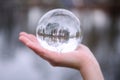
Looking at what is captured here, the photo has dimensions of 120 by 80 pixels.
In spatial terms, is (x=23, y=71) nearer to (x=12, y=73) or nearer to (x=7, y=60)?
(x=12, y=73)

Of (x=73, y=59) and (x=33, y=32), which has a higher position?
(x=73, y=59)

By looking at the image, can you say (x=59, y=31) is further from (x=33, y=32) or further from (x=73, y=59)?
(x=33, y=32)

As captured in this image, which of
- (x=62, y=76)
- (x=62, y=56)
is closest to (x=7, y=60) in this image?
(x=62, y=76)

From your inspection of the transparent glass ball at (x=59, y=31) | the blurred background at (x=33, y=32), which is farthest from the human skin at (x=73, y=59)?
the blurred background at (x=33, y=32)

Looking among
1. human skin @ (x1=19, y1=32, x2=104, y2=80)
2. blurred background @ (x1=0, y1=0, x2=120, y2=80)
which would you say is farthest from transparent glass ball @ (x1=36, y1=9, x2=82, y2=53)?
blurred background @ (x1=0, y1=0, x2=120, y2=80)

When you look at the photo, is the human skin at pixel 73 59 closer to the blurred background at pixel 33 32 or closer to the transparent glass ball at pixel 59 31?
the transparent glass ball at pixel 59 31

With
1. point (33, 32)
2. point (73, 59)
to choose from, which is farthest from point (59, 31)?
point (33, 32)

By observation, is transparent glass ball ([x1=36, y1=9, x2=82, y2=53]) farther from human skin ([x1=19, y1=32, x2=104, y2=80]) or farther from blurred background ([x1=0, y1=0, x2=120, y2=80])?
blurred background ([x1=0, y1=0, x2=120, y2=80])
